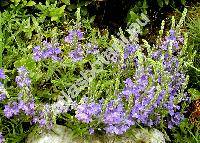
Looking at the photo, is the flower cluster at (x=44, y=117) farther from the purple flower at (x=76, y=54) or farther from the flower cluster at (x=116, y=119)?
the purple flower at (x=76, y=54)

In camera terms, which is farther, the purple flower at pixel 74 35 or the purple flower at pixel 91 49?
the purple flower at pixel 91 49

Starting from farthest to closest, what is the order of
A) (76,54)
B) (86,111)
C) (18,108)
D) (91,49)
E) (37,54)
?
(91,49) → (76,54) → (37,54) → (18,108) → (86,111)

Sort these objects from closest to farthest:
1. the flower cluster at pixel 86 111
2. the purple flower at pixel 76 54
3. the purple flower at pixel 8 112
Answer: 1. the flower cluster at pixel 86 111
2. the purple flower at pixel 8 112
3. the purple flower at pixel 76 54

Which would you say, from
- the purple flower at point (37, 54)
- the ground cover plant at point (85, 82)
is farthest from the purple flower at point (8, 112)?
the purple flower at point (37, 54)

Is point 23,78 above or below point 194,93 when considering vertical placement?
above

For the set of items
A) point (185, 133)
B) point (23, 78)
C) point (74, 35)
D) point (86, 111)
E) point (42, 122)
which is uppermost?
point (74, 35)

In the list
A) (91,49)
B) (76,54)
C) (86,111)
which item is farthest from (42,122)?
(91,49)

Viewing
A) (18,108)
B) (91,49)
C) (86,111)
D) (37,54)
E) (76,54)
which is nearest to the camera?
(86,111)

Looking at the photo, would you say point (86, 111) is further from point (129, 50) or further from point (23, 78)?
point (129, 50)
